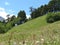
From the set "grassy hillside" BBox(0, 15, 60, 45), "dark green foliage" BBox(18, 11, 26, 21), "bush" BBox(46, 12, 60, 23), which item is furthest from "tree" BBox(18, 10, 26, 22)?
"grassy hillside" BBox(0, 15, 60, 45)

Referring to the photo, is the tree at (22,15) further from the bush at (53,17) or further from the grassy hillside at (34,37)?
the grassy hillside at (34,37)

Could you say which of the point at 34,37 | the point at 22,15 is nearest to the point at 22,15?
the point at 22,15

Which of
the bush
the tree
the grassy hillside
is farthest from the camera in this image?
the tree

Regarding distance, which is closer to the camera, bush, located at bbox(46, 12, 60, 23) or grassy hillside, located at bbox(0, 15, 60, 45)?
grassy hillside, located at bbox(0, 15, 60, 45)

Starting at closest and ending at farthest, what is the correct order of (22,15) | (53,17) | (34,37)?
(34,37) < (53,17) < (22,15)

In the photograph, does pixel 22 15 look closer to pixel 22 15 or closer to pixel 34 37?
pixel 22 15

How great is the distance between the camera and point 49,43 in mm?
6230

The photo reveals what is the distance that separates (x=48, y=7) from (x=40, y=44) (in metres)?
110

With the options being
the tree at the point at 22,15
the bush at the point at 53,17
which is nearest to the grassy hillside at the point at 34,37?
the bush at the point at 53,17

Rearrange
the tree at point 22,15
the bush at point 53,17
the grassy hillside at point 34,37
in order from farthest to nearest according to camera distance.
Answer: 1. the tree at point 22,15
2. the bush at point 53,17
3. the grassy hillside at point 34,37

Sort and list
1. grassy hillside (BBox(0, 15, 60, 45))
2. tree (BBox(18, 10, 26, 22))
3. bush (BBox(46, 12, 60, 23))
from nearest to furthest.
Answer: grassy hillside (BBox(0, 15, 60, 45)) < bush (BBox(46, 12, 60, 23)) < tree (BBox(18, 10, 26, 22))

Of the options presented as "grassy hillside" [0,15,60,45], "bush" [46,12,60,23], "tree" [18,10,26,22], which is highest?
"tree" [18,10,26,22]

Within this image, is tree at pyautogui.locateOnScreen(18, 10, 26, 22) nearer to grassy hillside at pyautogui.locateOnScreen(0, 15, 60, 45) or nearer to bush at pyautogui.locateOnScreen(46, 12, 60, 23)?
bush at pyautogui.locateOnScreen(46, 12, 60, 23)

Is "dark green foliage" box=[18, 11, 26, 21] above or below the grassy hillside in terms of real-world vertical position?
above
